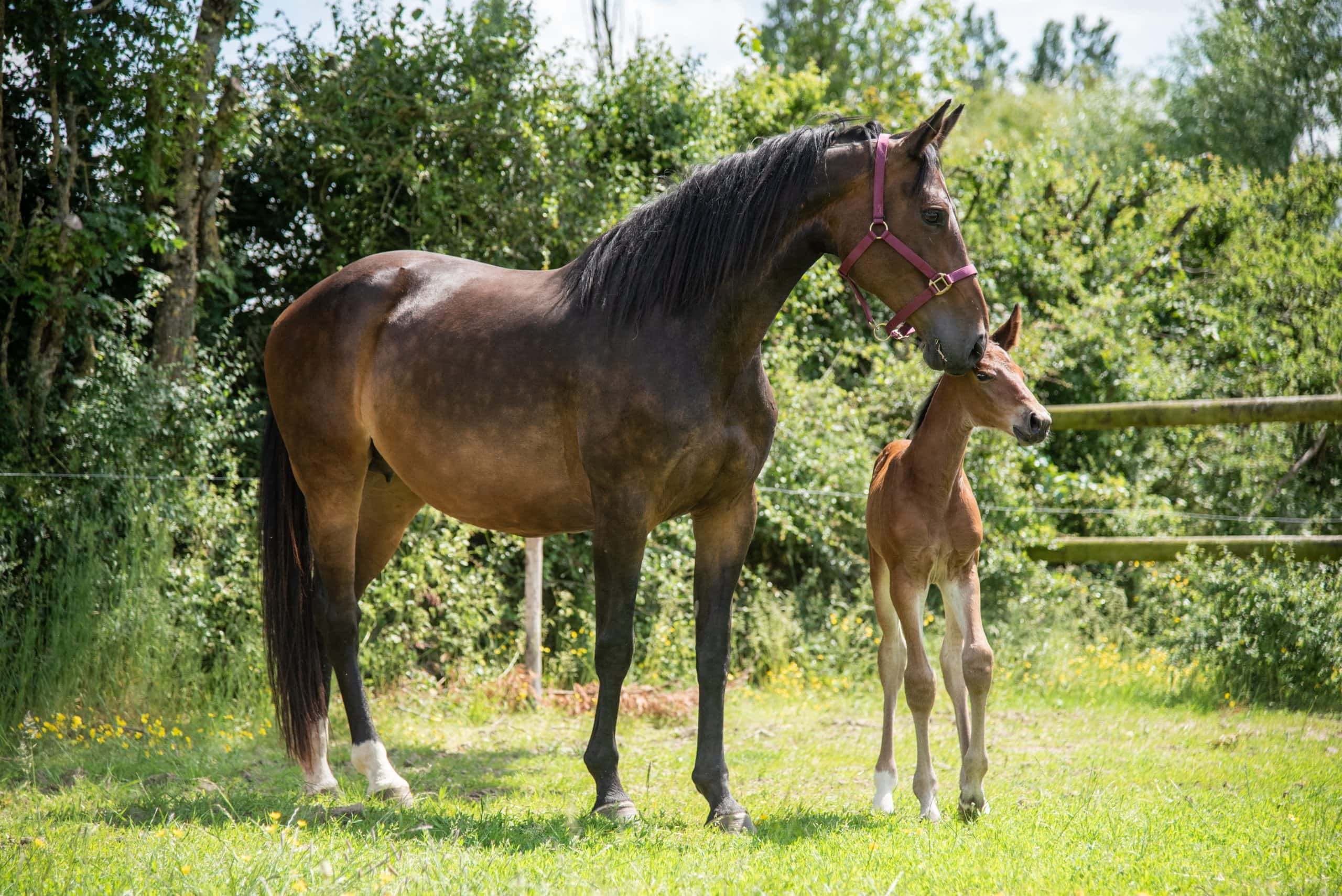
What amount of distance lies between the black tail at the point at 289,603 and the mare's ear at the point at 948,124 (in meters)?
3.02

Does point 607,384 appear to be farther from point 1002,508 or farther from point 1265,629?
point 1265,629

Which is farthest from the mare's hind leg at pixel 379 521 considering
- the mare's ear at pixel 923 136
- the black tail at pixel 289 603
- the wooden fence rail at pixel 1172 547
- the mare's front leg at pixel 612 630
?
the wooden fence rail at pixel 1172 547

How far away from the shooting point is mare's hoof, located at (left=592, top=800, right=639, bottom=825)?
140 inches

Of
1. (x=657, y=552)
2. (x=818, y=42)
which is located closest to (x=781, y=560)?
(x=657, y=552)

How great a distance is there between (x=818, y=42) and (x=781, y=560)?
69.9 feet

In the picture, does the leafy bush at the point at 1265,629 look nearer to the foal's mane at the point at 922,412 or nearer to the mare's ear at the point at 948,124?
the foal's mane at the point at 922,412

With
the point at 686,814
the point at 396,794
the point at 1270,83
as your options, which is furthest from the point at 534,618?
the point at 1270,83

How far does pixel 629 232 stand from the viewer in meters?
3.83

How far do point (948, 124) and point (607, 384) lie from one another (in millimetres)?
1486

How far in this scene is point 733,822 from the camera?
140 inches

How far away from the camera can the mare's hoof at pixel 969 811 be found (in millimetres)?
3740

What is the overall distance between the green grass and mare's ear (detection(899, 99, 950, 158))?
2265 mm

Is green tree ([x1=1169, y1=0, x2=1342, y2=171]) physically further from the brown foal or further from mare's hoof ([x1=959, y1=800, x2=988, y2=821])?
mare's hoof ([x1=959, y1=800, x2=988, y2=821])


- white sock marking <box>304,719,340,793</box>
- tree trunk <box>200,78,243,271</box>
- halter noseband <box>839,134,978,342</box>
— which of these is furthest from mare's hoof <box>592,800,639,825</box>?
tree trunk <box>200,78,243,271</box>
